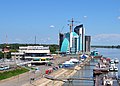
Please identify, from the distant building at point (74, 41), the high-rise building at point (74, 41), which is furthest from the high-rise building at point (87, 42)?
the distant building at point (74, 41)

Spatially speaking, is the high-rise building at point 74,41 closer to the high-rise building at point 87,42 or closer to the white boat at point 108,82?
the high-rise building at point 87,42

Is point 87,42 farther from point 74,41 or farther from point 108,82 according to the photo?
point 108,82

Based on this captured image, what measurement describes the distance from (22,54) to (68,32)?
2240 inches

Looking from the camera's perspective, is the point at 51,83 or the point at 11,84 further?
the point at 51,83

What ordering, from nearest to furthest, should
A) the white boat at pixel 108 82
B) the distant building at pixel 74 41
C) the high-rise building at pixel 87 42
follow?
the white boat at pixel 108 82 < the distant building at pixel 74 41 < the high-rise building at pixel 87 42

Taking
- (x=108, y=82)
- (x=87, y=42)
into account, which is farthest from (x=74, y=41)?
Answer: (x=108, y=82)

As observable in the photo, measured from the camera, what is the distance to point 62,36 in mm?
147250

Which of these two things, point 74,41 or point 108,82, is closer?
point 108,82

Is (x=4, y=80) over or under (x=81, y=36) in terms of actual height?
under

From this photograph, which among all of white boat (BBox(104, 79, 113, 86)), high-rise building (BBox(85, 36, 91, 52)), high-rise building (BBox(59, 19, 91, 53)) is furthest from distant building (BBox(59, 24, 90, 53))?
white boat (BBox(104, 79, 113, 86))

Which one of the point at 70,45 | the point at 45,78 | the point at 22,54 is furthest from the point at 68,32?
the point at 45,78

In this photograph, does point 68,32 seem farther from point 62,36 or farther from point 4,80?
point 4,80

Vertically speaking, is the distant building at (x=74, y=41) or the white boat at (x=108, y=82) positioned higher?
the distant building at (x=74, y=41)

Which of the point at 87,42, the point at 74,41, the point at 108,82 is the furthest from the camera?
the point at 87,42
